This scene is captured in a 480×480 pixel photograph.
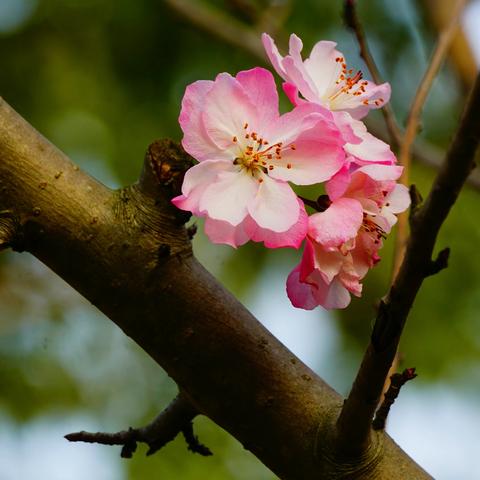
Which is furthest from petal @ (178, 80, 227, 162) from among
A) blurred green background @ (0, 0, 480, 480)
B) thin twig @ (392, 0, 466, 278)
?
blurred green background @ (0, 0, 480, 480)

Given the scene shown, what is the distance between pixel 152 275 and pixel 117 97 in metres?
2.59

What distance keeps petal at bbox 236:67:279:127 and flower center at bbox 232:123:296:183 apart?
0.02 metres

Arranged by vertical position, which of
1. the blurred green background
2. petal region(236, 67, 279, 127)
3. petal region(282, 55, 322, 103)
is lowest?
the blurred green background

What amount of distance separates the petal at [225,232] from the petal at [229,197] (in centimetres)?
2

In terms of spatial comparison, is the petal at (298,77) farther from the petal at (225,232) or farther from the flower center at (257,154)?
the petal at (225,232)


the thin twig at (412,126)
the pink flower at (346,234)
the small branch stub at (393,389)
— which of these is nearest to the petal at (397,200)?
the pink flower at (346,234)

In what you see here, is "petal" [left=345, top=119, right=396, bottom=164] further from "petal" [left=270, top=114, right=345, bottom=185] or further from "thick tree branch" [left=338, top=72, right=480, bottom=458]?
"thick tree branch" [left=338, top=72, right=480, bottom=458]

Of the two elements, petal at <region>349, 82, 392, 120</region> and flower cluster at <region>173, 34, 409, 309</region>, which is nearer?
flower cluster at <region>173, 34, 409, 309</region>

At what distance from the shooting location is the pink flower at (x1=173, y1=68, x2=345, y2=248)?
103 cm

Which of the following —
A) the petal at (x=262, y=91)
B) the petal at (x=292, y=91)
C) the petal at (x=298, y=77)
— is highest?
the petal at (x=298, y=77)

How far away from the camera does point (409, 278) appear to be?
91 cm

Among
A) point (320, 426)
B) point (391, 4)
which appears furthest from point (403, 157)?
point (391, 4)

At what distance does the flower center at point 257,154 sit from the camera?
42.1 inches

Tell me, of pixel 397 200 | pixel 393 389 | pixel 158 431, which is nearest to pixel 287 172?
pixel 397 200
